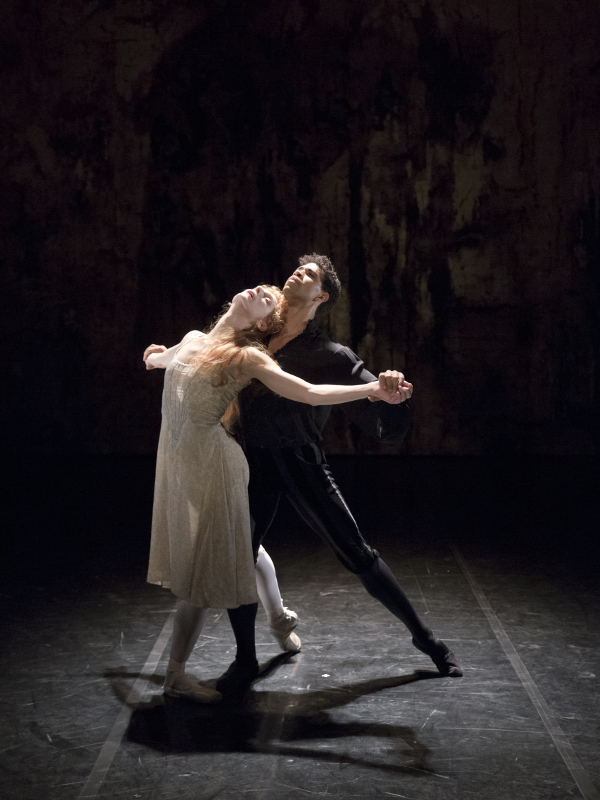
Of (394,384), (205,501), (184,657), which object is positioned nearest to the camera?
(394,384)

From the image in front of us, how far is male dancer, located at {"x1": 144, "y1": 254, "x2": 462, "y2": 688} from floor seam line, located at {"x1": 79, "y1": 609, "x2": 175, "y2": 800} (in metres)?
0.57

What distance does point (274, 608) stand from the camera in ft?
9.87

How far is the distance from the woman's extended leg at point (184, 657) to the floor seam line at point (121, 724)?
129 mm

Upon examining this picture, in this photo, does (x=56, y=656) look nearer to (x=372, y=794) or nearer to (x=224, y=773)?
(x=224, y=773)

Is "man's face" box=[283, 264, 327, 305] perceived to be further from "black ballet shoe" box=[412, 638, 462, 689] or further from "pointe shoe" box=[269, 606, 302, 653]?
"black ballet shoe" box=[412, 638, 462, 689]

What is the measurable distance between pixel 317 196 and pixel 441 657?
5.48 metres

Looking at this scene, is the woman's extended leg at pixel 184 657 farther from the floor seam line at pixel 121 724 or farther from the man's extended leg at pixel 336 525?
the man's extended leg at pixel 336 525

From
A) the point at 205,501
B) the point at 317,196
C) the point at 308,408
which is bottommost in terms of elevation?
the point at 205,501

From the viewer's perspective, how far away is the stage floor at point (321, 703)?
6.84 feet

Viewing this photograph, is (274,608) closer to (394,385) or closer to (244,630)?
(244,630)

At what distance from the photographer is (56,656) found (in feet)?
9.77

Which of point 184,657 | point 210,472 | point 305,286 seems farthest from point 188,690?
point 305,286

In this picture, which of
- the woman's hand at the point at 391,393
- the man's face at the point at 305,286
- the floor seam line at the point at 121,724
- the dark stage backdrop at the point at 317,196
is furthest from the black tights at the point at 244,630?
the dark stage backdrop at the point at 317,196

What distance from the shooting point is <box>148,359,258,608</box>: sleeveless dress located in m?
2.52
